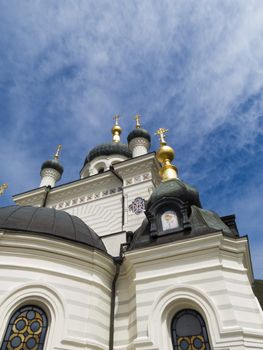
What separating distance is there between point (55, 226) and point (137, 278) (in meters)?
2.88

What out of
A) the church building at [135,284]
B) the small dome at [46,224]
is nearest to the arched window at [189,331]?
the church building at [135,284]

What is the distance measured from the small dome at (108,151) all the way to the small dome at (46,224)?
1073 centimetres

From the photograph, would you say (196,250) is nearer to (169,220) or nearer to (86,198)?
(169,220)

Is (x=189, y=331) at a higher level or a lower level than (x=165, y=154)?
lower

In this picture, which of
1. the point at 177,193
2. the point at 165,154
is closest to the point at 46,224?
the point at 177,193

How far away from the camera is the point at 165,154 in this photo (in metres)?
14.5

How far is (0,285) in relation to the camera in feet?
25.6

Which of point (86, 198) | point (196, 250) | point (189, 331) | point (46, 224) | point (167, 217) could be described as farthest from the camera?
→ point (86, 198)

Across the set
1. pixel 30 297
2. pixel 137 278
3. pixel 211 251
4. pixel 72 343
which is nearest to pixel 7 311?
pixel 30 297

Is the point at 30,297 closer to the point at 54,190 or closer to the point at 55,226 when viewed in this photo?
the point at 55,226

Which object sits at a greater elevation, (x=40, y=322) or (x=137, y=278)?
(x=137, y=278)

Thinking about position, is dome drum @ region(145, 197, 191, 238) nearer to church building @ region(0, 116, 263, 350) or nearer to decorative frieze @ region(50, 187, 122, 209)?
church building @ region(0, 116, 263, 350)

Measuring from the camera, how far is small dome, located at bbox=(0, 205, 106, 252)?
29.9 feet

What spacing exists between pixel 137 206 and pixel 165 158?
264cm
